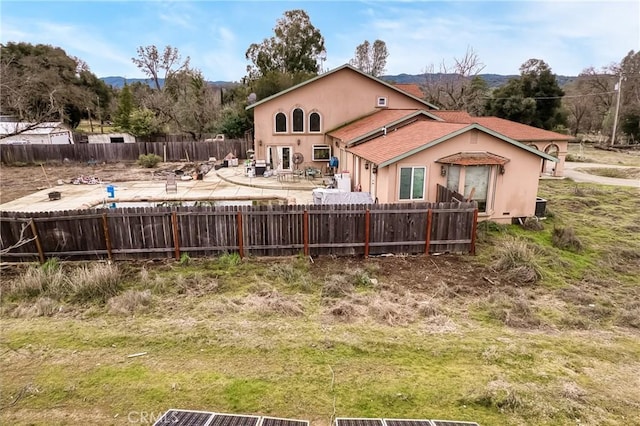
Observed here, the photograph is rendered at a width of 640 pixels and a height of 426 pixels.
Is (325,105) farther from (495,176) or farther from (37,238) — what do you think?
(37,238)

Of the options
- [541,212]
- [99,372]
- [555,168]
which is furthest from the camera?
[555,168]

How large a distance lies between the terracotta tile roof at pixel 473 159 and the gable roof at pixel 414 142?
2.08 feet

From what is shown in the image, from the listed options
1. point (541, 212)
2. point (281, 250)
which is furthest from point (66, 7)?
point (541, 212)

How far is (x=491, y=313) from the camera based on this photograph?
7.46m

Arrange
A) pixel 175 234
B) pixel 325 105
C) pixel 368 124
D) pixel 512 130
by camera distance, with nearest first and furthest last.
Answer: pixel 175 234, pixel 368 124, pixel 325 105, pixel 512 130

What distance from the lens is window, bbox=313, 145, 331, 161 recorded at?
2372 centimetres

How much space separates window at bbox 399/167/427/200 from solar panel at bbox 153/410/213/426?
1034 cm

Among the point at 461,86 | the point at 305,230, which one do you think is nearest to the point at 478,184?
the point at 305,230

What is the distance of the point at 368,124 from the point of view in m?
20.4

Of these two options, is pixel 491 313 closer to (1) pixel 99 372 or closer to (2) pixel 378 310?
(2) pixel 378 310

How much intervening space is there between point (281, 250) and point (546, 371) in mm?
6754

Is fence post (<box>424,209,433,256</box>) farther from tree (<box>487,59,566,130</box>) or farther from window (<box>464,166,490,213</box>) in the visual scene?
tree (<box>487,59,566,130</box>)

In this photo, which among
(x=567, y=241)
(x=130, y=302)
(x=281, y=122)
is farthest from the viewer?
(x=281, y=122)

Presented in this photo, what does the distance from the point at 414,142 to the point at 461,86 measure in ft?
118
